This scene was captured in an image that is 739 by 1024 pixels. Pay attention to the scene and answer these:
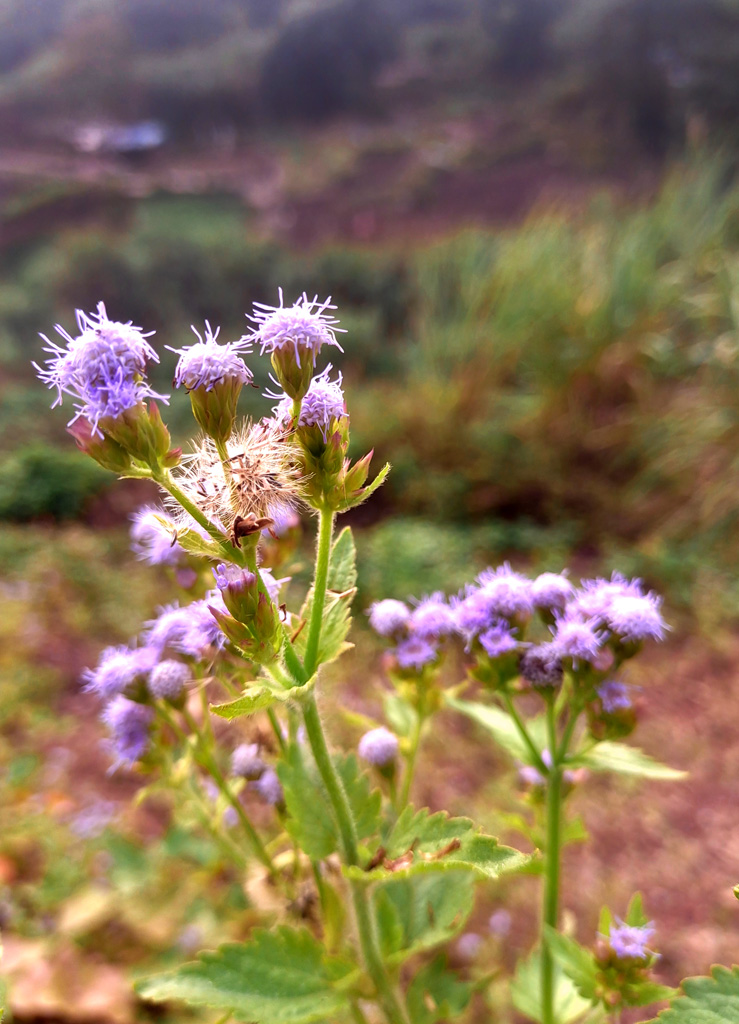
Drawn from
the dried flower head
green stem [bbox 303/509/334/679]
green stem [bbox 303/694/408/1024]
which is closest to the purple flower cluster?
the dried flower head

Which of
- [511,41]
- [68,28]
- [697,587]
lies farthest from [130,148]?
[697,587]

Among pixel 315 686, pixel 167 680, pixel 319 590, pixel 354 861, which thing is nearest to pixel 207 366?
pixel 319 590

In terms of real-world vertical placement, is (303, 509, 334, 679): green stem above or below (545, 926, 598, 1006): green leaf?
above

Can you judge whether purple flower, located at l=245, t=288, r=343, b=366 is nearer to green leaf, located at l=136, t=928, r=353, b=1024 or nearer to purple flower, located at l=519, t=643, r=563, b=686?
purple flower, located at l=519, t=643, r=563, b=686

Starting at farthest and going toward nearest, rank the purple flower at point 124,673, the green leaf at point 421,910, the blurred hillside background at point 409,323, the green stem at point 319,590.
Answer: the blurred hillside background at point 409,323
the purple flower at point 124,673
the green leaf at point 421,910
the green stem at point 319,590

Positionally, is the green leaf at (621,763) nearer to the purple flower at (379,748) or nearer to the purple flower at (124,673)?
the purple flower at (379,748)

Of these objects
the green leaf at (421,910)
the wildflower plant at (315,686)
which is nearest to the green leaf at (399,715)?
the wildflower plant at (315,686)
